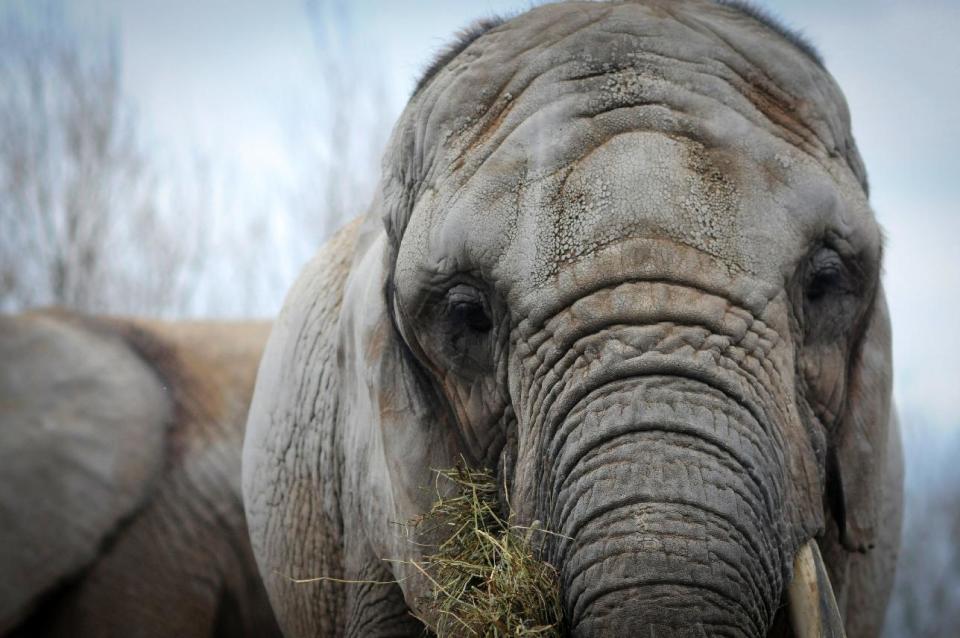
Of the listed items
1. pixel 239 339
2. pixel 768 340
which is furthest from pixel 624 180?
pixel 239 339

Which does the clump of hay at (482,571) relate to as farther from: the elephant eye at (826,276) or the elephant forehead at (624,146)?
the elephant eye at (826,276)

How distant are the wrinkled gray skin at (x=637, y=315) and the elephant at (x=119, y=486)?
4.03 metres

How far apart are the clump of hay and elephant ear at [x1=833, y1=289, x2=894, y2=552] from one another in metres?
0.76

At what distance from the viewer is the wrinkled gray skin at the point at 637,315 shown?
2082 mm

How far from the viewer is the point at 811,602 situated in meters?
2.25

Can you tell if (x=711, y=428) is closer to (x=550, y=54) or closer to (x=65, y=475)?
(x=550, y=54)

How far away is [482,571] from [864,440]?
3.01 ft

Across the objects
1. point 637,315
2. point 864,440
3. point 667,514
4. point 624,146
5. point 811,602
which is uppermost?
point 624,146

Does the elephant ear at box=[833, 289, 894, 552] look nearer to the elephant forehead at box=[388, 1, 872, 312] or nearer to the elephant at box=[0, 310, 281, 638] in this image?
the elephant forehead at box=[388, 1, 872, 312]

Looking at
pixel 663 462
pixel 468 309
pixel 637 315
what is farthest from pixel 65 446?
pixel 663 462

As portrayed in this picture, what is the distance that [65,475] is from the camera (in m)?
6.77

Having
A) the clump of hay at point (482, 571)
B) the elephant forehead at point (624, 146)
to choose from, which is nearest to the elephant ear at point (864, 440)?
the elephant forehead at point (624, 146)

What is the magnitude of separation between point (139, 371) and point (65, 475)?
0.84 meters

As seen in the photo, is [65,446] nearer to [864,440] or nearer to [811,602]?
[864,440]
